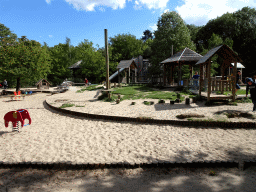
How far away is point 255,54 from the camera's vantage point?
110ft

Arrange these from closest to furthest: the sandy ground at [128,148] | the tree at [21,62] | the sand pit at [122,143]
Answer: the sandy ground at [128,148], the sand pit at [122,143], the tree at [21,62]

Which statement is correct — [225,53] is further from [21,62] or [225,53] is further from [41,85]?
[41,85]

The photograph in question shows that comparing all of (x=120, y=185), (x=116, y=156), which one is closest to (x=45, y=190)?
(x=120, y=185)

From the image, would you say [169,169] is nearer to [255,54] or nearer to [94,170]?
[94,170]

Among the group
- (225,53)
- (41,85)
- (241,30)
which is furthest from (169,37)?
(41,85)

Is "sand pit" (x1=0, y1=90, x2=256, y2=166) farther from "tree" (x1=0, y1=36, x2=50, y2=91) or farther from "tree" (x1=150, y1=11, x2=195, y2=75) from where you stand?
"tree" (x1=150, y1=11, x2=195, y2=75)

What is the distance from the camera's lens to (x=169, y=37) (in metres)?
27.5

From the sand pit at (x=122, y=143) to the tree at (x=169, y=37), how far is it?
74.4 ft

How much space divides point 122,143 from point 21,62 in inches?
818

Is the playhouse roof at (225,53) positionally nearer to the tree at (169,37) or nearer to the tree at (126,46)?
the tree at (169,37)

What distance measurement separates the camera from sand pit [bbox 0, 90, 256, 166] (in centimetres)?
438

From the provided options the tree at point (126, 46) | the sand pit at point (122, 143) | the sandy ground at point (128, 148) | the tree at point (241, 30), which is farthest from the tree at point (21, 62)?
the tree at point (241, 30)

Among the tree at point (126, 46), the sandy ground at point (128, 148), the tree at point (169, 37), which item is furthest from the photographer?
the tree at point (126, 46)

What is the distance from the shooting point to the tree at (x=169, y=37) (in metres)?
27.5
